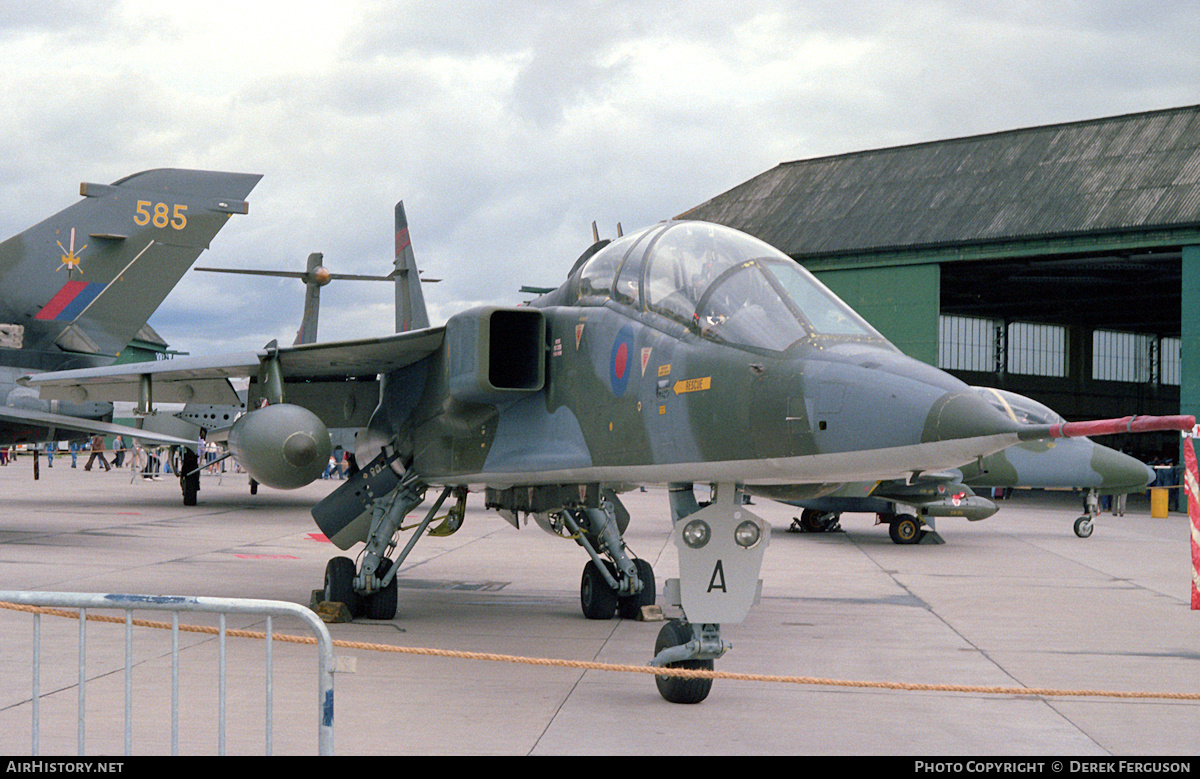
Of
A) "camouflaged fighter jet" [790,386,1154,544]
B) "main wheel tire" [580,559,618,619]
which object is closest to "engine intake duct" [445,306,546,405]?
"main wheel tire" [580,559,618,619]

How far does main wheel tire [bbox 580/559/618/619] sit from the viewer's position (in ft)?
30.6

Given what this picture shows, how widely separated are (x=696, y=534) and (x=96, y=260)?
46.2 ft

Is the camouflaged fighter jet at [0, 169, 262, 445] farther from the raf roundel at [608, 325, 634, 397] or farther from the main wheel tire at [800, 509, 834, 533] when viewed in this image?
the raf roundel at [608, 325, 634, 397]

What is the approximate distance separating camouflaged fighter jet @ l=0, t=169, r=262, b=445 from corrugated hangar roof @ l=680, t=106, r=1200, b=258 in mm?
20583

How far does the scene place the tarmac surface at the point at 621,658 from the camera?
5223 millimetres

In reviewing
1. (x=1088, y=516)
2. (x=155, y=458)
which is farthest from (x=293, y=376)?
(x=155, y=458)

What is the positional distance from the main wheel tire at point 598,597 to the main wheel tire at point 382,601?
1646 millimetres

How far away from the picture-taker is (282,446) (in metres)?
7.47

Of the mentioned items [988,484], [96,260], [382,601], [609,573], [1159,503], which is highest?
[96,260]

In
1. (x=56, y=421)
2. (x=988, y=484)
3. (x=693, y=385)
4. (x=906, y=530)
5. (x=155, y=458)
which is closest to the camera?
(x=693, y=385)

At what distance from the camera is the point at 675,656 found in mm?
5684

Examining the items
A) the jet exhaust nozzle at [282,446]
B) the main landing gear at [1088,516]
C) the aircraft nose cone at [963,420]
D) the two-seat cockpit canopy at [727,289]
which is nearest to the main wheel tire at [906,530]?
the main landing gear at [1088,516]

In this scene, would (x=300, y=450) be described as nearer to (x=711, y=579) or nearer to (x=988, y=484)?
(x=711, y=579)
